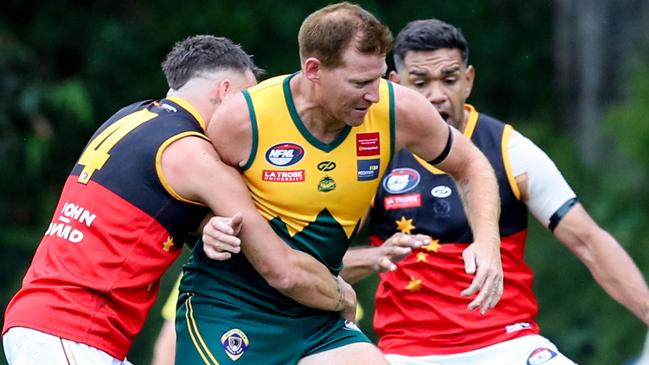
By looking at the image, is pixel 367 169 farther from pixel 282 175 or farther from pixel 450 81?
pixel 450 81

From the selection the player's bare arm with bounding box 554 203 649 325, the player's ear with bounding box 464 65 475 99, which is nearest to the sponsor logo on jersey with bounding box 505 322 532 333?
the player's bare arm with bounding box 554 203 649 325

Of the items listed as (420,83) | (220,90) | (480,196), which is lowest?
(480,196)

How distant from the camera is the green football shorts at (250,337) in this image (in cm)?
545

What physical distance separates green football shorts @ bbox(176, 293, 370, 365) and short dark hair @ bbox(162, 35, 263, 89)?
952mm

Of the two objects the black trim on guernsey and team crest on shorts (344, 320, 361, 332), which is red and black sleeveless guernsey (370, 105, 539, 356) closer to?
the black trim on guernsey

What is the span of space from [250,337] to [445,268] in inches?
43.6

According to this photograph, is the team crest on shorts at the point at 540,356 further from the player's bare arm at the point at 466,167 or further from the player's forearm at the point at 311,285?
the player's forearm at the point at 311,285

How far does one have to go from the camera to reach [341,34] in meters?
5.24

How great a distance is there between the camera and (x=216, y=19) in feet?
42.3

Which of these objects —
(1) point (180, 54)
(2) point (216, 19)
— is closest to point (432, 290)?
(1) point (180, 54)

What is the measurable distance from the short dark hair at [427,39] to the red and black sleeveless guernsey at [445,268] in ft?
1.45

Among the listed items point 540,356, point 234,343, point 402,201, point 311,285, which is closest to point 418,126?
point 311,285

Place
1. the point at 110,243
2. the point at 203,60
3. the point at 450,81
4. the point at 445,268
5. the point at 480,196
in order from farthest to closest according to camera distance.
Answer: the point at 450,81
the point at 445,268
the point at 203,60
the point at 480,196
the point at 110,243

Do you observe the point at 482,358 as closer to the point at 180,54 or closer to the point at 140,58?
the point at 180,54
